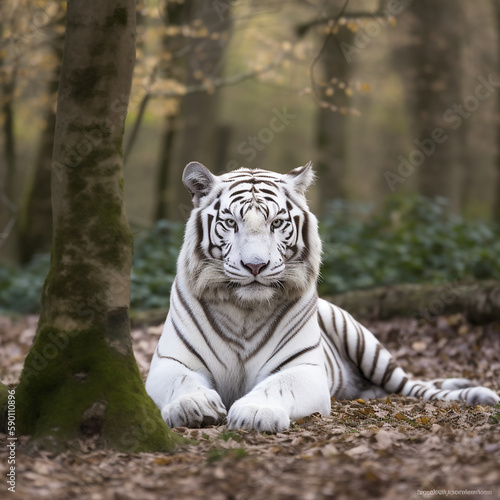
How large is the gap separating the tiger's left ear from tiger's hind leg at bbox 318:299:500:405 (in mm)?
1307

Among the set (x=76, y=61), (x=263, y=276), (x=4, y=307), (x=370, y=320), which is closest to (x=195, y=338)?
(x=263, y=276)

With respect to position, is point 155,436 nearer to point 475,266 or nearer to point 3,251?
point 475,266

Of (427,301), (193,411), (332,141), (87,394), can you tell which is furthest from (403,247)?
(87,394)

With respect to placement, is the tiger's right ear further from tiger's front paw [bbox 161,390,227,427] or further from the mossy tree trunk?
tiger's front paw [bbox 161,390,227,427]

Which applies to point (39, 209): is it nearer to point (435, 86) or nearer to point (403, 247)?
point (403, 247)

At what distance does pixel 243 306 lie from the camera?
14.9ft

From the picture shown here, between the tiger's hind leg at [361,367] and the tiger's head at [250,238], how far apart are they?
1.18 metres

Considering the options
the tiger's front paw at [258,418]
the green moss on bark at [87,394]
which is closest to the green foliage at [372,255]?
the tiger's front paw at [258,418]

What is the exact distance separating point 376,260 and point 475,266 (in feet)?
4.74

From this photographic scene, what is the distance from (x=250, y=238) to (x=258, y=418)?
1.11 meters

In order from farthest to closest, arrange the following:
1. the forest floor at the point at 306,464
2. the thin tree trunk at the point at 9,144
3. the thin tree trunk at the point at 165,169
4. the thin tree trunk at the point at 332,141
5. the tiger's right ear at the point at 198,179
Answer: the thin tree trunk at the point at 9,144, the thin tree trunk at the point at 165,169, the thin tree trunk at the point at 332,141, the tiger's right ear at the point at 198,179, the forest floor at the point at 306,464

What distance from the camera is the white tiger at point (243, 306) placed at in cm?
431

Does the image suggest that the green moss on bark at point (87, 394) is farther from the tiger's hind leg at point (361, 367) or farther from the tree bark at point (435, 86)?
Result: the tree bark at point (435, 86)

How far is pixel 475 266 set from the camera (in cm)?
1046
